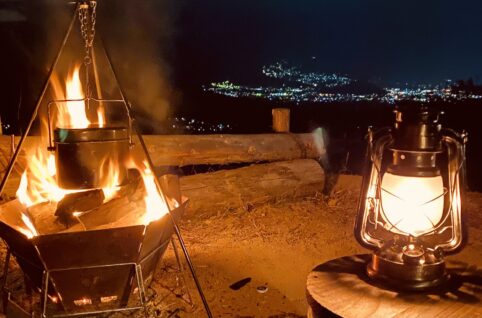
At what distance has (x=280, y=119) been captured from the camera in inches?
256

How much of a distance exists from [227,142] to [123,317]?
123 inches

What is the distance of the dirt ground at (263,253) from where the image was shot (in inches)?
133

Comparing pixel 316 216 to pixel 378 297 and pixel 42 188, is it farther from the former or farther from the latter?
pixel 378 297

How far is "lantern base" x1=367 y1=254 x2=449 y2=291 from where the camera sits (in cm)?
174

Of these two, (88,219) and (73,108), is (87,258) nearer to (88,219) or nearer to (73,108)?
(88,219)

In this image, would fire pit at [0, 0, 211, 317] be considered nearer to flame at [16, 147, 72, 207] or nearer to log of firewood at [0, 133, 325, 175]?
flame at [16, 147, 72, 207]

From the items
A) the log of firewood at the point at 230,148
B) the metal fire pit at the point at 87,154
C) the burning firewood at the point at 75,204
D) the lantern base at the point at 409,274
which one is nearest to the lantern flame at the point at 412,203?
the lantern base at the point at 409,274

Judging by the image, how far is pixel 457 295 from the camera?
1722 mm

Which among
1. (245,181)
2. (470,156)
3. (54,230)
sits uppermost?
(54,230)

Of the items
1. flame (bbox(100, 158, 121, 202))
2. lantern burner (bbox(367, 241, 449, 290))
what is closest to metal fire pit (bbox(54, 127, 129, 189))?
flame (bbox(100, 158, 121, 202))

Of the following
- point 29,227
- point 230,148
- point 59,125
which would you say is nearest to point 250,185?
point 230,148

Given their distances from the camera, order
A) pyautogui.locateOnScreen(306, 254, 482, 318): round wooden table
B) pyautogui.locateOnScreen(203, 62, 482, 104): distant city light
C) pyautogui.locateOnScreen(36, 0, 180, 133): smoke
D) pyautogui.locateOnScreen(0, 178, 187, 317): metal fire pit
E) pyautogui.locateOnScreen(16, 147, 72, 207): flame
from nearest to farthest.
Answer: pyautogui.locateOnScreen(306, 254, 482, 318): round wooden table, pyautogui.locateOnScreen(0, 178, 187, 317): metal fire pit, pyautogui.locateOnScreen(16, 147, 72, 207): flame, pyautogui.locateOnScreen(36, 0, 180, 133): smoke, pyautogui.locateOnScreen(203, 62, 482, 104): distant city light

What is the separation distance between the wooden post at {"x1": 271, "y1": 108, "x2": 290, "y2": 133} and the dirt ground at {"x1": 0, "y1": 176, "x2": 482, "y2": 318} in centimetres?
119

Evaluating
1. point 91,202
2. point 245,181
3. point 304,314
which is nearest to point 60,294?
point 91,202
